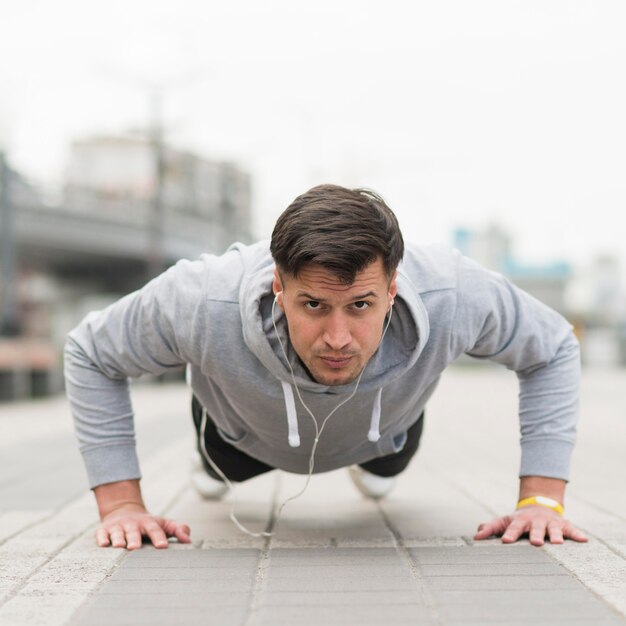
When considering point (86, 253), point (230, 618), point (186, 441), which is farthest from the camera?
point (86, 253)

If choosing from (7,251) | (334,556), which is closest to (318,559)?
(334,556)

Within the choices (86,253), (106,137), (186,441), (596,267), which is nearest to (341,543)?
(186,441)

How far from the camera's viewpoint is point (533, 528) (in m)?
3.40

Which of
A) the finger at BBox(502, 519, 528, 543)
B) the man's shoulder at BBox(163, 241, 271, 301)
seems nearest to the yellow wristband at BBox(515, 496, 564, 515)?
the finger at BBox(502, 519, 528, 543)

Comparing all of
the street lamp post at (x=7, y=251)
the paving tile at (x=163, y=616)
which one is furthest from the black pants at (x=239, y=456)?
the street lamp post at (x=7, y=251)

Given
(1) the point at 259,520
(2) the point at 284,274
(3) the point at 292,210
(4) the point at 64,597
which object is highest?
(3) the point at 292,210

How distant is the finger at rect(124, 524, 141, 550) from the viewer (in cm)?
339

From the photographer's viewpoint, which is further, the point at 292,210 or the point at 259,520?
the point at 259,520

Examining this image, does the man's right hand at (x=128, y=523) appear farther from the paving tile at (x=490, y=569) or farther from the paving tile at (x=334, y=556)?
the paving tile at (x=490, y=569)

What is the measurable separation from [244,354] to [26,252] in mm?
36711

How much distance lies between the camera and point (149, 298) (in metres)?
3.31

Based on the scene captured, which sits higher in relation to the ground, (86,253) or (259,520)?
(259,520)

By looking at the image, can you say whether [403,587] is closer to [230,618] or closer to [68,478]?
[230,618]

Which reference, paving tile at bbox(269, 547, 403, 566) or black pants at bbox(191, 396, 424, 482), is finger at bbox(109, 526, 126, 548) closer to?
paving tile at bbox(269, 547, 403, 566)
